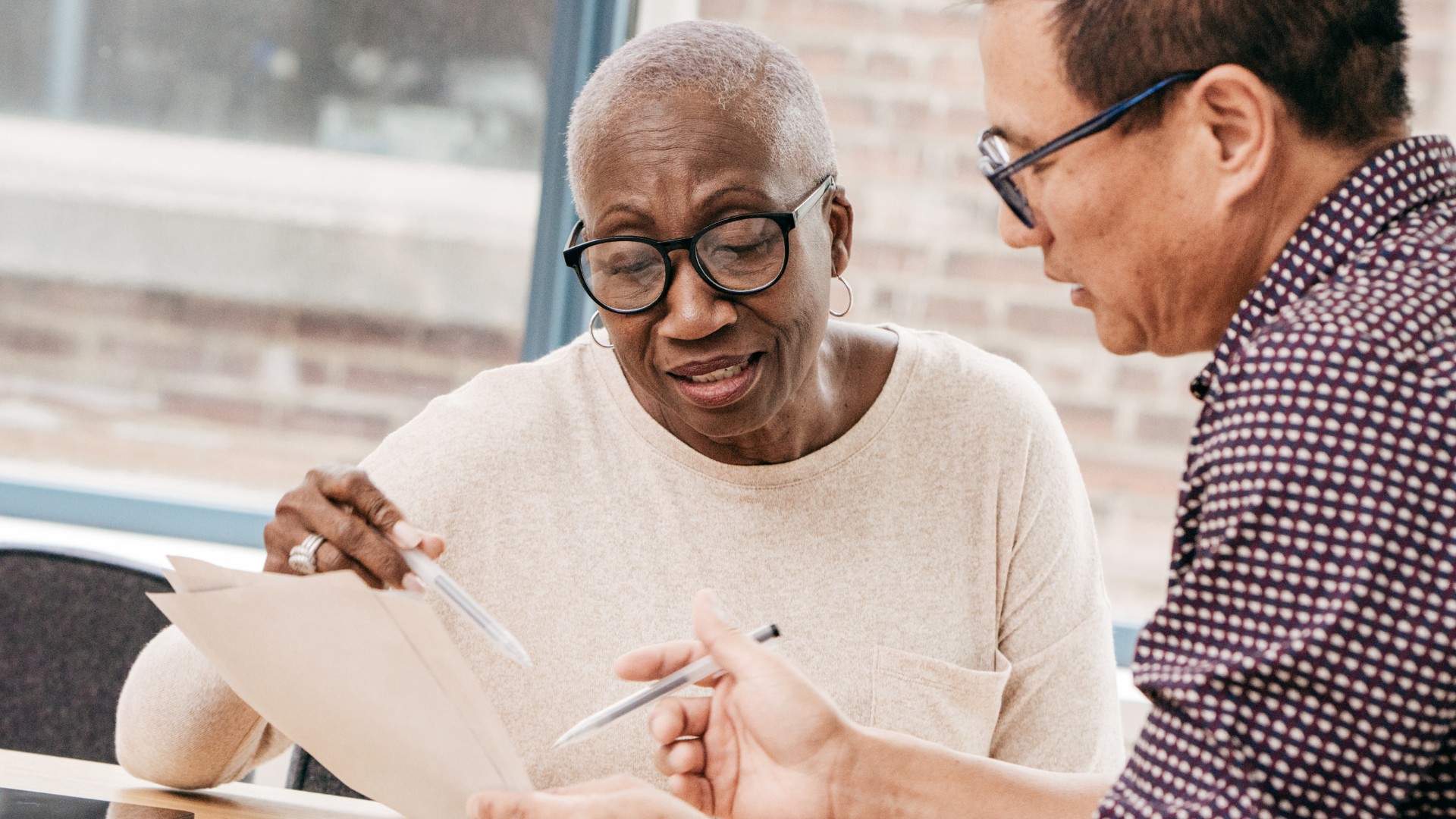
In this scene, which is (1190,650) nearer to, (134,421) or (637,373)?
(637,373)

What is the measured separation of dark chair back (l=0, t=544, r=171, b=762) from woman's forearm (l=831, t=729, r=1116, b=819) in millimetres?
998

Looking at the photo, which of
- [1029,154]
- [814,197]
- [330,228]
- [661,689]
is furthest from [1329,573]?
[330,228]

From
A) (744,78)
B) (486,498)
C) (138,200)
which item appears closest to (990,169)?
(744,78)

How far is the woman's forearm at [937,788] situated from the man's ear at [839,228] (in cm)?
60

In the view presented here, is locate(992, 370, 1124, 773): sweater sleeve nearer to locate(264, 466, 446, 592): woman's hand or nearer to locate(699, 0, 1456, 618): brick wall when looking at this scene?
locate(264, 466, 446, 592): woman's hand

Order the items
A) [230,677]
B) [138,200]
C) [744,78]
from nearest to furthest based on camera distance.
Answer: [230,677]
[744,78]
[138,200]

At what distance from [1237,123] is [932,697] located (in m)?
0.77

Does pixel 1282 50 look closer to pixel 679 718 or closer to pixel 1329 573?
pixel 1329 573

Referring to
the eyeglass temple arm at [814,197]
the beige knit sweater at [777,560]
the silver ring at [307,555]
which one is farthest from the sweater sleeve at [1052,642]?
the silver ring at [307,555]

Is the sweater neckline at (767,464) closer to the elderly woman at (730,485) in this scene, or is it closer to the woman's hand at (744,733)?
the elderly woman at (730,485)

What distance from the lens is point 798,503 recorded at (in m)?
1.47

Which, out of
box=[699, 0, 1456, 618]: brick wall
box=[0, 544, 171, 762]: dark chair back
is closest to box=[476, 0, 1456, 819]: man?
box=[0, 544, 171, 762]: dark chair back

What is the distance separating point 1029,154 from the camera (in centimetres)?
97

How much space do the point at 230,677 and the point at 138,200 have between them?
1.79m
